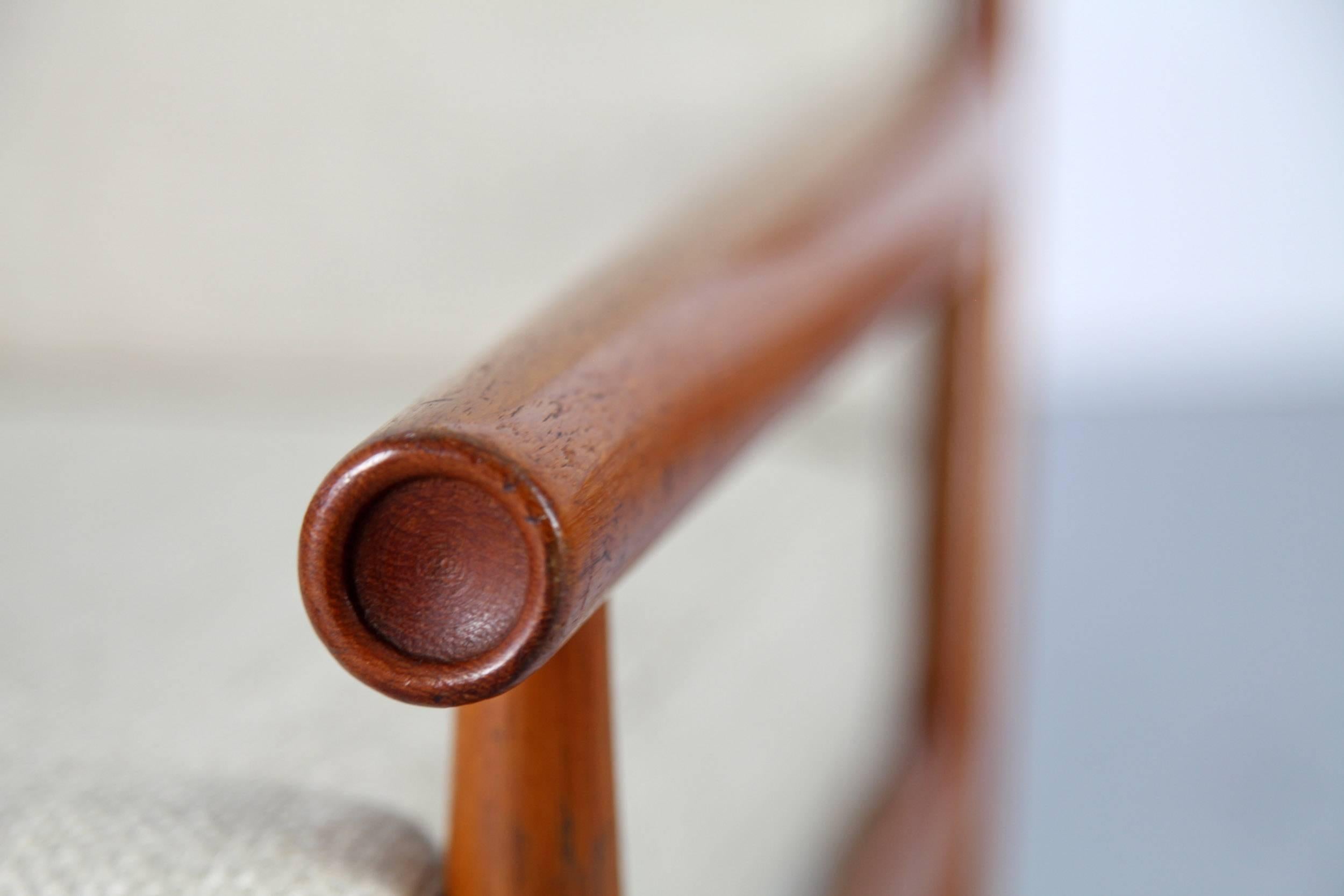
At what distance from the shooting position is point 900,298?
0.39 meters

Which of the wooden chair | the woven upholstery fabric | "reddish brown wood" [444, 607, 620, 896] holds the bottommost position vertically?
the woven upholstery fabric

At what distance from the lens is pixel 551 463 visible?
14 centimetres

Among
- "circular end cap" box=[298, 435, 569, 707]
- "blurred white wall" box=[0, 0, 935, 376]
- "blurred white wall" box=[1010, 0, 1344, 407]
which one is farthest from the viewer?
"blurred white wall" box=[1010, 0, 1344, 407]

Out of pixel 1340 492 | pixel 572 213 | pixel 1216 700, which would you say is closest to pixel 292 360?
pixel 572 213

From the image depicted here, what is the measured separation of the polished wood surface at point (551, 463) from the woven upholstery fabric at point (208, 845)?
0.07 meters

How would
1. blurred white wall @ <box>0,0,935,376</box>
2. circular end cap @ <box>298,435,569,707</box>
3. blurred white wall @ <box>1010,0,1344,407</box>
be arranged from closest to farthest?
1. circular end cap @ <box>298,435,569,707</box>
2. blurred white wall @ <box>0,0,935,376</box>
3. blurred white wall @ <box>1010,0,1344,407</box>

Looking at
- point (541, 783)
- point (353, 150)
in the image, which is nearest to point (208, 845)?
point (541, 783)

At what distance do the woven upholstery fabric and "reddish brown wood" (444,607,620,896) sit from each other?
15 millimetres

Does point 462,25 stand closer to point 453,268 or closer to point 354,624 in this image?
point 453,268

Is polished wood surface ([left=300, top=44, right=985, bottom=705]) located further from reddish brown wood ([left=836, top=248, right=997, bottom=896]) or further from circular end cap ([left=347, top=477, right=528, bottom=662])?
reddish brown wood ([left=836, top=248, right=997, bottom=896])

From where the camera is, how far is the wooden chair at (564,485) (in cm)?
13

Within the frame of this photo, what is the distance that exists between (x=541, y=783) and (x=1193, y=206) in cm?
137

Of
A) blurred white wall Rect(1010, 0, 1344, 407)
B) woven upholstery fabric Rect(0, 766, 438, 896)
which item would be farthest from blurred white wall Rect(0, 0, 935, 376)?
blurred white wall Rect(1010, 0, 1344, 407)

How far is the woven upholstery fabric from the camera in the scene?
Result: 0.63ft
